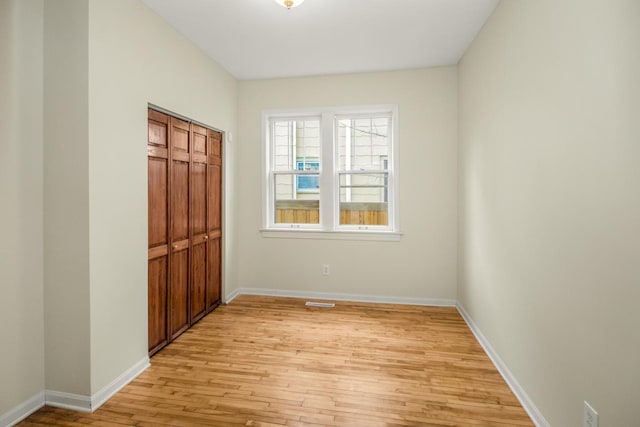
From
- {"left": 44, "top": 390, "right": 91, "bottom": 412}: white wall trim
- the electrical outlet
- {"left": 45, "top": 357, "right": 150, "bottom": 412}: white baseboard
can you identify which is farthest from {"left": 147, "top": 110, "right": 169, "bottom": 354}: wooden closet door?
the electrical outlet

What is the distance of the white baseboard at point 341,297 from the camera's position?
4.00 meters

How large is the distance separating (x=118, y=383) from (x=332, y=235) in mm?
2600

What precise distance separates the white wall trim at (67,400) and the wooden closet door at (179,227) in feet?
3.03

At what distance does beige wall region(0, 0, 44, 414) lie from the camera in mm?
1881

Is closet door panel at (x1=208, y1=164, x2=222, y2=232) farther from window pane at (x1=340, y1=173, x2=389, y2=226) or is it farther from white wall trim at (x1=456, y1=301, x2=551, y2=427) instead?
white wall trim at (x1=456, y1=301, x2=551, y2=427)

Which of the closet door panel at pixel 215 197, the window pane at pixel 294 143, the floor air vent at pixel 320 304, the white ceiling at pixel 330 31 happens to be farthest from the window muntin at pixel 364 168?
the closet door panel at pixel 215 197

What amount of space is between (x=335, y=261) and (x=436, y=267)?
3.94ft

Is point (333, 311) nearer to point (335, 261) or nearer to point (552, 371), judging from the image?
point (335, 261)

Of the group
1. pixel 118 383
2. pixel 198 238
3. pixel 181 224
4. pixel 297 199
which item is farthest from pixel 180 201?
pixel 297 199

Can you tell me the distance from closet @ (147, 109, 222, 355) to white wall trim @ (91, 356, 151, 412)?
0.21 metres

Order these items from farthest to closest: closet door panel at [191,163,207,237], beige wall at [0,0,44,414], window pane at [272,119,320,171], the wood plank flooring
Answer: window pane at [272,119,320,171] < closet door panel at [191,163,207,237] < the wood plank flooring < beige wall at [0,0,44,414]

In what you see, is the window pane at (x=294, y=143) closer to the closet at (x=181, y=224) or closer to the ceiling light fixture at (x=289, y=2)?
the closet at (x=181, y=224)

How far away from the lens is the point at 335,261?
13.8 feet

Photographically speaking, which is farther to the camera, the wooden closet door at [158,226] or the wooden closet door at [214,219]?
the wooden closet door at [214,219]
